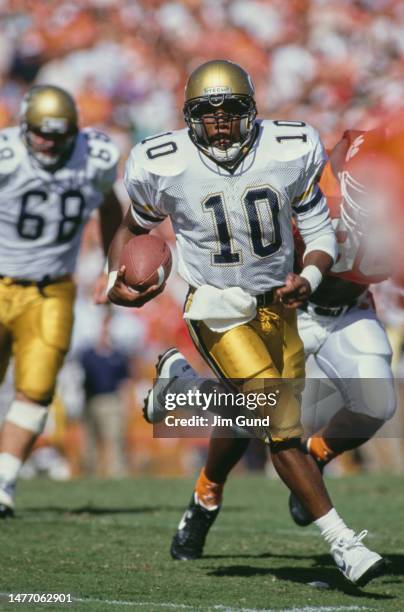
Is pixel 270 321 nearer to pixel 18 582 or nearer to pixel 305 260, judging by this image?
pixel 305 260

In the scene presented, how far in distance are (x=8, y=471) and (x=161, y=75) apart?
836cm

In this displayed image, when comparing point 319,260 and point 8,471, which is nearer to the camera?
point 319,260

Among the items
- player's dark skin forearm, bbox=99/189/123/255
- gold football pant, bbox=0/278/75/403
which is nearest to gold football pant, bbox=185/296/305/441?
gold football pant, bbox=0/278/75/403

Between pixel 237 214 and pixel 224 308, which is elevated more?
pixel 237 214

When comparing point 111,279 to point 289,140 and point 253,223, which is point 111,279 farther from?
point 289,140

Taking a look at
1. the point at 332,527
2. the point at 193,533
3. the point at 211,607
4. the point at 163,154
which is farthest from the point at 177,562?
the point at 163,154

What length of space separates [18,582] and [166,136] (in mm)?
1641

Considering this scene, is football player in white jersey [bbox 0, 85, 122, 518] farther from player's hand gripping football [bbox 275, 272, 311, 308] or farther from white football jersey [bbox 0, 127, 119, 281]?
player's hand gripping football [bbox 275, 272, 311, 308]

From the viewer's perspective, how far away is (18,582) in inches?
173

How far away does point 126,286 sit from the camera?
466 centimetres

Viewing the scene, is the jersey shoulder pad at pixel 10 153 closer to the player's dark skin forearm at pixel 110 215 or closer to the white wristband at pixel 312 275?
the player's dark skin forearm at pixel 110 215

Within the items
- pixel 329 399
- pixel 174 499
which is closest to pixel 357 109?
pixel 174 499

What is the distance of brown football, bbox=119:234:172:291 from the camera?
4.61 meters

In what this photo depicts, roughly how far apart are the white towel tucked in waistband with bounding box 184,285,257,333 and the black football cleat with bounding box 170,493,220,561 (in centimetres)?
96
